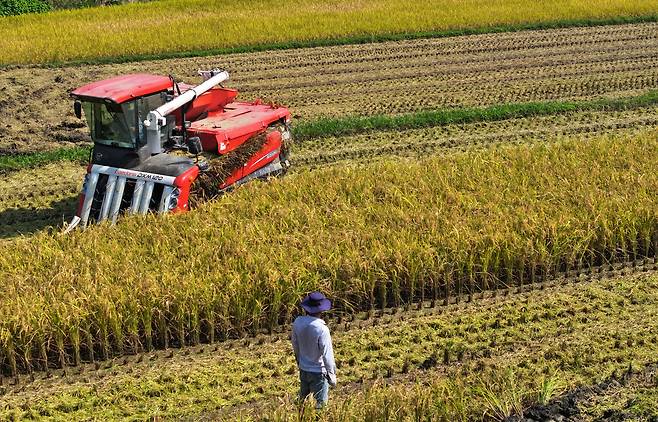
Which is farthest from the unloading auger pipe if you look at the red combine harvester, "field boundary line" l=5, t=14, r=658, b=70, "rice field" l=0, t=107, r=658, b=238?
"field boundary line" l=5, t=14, r=658, b=70

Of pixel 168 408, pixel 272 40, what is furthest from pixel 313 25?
pixel 168 408

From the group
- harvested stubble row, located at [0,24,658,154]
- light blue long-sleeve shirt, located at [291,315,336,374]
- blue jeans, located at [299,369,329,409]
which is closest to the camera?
light blue long-sleeve shirt, located at [291,315,336,374]

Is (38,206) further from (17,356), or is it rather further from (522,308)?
(522,308)

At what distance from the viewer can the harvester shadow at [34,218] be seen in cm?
1385

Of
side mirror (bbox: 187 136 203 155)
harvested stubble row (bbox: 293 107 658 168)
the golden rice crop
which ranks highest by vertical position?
the golden rice crop

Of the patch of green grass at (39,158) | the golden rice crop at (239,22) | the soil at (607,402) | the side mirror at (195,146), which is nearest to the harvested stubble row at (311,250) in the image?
the side mirror at (195,146)

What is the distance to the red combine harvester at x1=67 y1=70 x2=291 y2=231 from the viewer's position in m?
13.2

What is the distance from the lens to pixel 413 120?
18.9 metres

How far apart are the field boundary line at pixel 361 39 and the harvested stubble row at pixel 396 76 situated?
14.8 inches

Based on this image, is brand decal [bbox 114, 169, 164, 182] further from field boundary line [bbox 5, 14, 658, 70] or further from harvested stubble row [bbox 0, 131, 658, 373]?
field boundary line [bbox 5, 14, 658, 70]

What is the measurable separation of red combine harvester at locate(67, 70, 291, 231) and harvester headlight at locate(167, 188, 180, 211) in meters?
0.01

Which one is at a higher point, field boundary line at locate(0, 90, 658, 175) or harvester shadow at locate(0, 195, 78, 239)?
field boundary line at locate(0, 90, 658, 175)

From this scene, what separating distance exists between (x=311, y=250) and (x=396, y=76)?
12463 millimetres

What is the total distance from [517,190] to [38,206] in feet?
22.8
